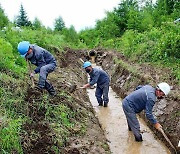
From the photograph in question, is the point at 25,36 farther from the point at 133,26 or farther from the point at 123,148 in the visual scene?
the point at 133,26

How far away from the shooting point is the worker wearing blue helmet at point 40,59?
295 inches

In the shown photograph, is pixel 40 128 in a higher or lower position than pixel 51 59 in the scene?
lower

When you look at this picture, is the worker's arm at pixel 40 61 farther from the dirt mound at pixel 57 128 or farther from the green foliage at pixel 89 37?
the green foliage at pixel 89 37

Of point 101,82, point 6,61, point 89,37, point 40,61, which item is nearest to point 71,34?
point 89,37

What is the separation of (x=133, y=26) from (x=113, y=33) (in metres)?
3.87

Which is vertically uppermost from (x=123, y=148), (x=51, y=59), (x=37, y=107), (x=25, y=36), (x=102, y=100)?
(x=25, y=36)

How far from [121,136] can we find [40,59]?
3.21 metres

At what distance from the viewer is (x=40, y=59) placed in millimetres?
8023

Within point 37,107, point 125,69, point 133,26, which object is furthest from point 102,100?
point 133,26

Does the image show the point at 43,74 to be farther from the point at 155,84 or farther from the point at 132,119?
the point at 155,84

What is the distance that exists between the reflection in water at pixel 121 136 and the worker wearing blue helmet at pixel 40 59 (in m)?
2.20

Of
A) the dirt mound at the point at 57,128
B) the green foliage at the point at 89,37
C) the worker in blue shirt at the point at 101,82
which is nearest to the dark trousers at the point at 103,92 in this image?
the worker in blue shirt at the point at 101,82

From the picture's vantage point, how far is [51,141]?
5.76 m

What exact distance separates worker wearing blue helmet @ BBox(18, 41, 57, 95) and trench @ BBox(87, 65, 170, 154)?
219 centimetres
